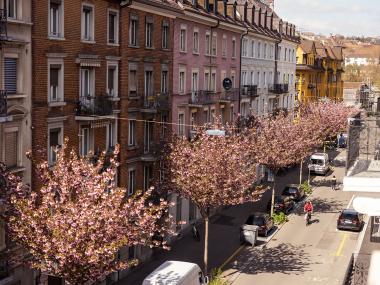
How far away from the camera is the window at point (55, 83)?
23.8m

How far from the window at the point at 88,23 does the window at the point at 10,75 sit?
5270 millimetres

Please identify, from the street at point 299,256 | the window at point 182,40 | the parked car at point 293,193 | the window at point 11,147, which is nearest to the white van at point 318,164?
the parked car at point 293,193

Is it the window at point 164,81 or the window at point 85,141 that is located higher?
the window at point 164,81

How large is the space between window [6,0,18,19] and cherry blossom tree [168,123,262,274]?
1100cm

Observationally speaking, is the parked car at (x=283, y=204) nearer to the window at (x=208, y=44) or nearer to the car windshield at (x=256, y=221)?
the car windshield at (x=256, y=221)

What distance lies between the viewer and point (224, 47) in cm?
4478

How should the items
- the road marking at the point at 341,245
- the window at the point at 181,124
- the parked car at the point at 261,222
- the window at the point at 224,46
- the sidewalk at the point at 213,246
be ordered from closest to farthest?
1. the sidewalk at the point at 213,246
2. the road marking at the point at 341,245
3. the parked car at the point at 261,222
4. the window at the point at 181,124
5. the window at the point at 224,46

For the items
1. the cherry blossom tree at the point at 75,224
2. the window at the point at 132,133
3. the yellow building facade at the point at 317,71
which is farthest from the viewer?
the yellow building facade at the point at 317,71

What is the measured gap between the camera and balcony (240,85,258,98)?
160ft

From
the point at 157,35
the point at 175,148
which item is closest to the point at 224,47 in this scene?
the point at 157,35

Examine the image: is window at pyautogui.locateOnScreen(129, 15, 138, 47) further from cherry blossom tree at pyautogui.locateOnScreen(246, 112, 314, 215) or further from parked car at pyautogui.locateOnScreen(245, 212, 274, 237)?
parked car at pyautogui.locateOnScreen(245, 212, 274, 237)

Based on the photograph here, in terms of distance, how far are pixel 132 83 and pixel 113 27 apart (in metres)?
3.45

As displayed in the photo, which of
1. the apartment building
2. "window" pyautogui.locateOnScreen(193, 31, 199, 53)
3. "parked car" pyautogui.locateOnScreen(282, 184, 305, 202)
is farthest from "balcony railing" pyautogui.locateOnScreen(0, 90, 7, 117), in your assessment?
"parked car" pyautogui.locateOnScreen(282, 184, 305, 202)

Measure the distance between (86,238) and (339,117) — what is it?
52.6 metres
